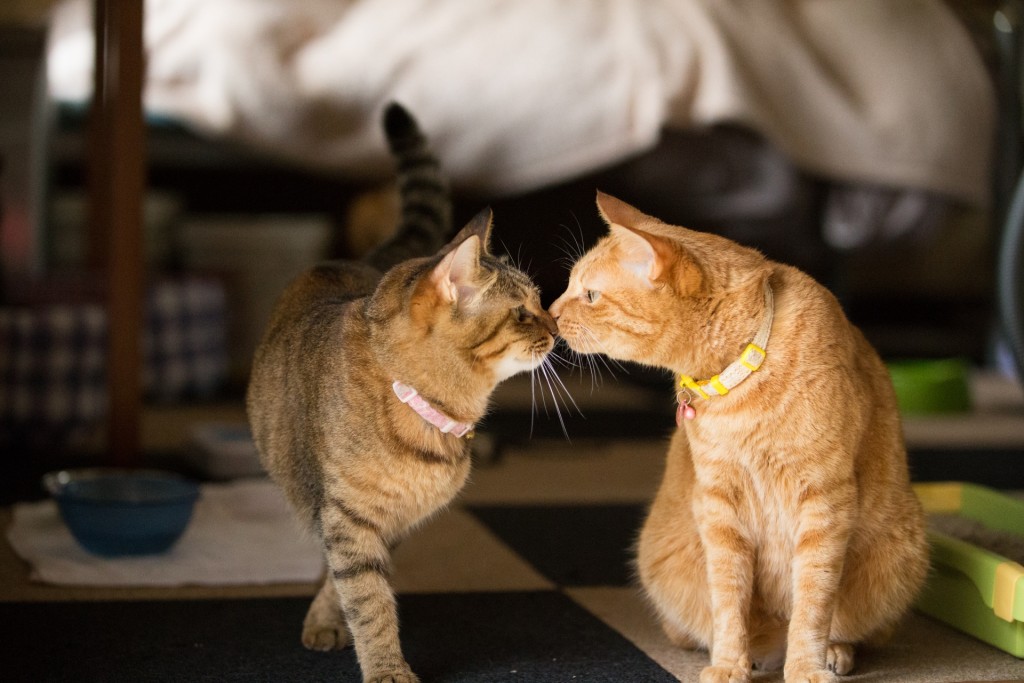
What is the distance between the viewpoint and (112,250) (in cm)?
211

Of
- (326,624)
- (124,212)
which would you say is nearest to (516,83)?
(124,212)

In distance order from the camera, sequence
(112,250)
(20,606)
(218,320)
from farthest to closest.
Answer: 1. (218,320)
2. (112,250)
3. (20,606)

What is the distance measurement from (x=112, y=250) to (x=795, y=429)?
1.42 metres

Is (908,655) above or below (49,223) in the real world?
below

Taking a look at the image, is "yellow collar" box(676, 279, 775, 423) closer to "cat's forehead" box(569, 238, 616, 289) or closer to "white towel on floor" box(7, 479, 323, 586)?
"cat's forehead" box(569, 238, 616, 289)

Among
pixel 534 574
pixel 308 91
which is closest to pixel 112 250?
pixel 308 91

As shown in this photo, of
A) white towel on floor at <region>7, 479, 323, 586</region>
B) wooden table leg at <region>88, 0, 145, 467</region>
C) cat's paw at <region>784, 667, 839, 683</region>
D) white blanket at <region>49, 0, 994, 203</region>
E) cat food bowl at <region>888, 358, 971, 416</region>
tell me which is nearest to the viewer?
cat's paw at <region>784, 667, 839, 683</region>

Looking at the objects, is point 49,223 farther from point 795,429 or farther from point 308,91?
point 795,429

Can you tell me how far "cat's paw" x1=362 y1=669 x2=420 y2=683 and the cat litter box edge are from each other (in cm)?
69

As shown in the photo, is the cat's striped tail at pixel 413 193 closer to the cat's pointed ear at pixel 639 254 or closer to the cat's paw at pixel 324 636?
the cat's pointed ear at pixel 639 254

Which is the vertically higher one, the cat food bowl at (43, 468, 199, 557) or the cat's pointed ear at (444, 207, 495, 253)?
the cat's pointed ear at (444, 207, 495, 253)

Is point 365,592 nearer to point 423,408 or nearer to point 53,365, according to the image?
point 423,408

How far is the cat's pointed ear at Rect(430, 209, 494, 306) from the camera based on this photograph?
3.98ft

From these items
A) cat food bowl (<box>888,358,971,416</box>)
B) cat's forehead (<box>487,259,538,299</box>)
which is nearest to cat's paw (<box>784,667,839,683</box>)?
cat's forehead (<box>487,259,538,299</box>)
